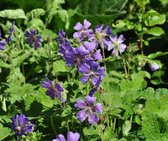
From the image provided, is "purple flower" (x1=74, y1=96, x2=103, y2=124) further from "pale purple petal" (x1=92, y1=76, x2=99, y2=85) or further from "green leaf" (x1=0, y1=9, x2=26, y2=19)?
"green leaf" (x1=0, y1=9, x2=26, y2=19)

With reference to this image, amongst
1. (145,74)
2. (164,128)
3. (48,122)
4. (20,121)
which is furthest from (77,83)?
(145,74)

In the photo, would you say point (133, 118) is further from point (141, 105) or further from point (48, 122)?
point (48, 122)

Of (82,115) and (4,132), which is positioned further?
(4,132)

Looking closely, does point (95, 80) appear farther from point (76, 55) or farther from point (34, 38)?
point (34, 38)

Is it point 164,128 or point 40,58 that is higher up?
point 40,58

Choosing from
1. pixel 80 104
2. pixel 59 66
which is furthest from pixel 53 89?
pixel 59 66


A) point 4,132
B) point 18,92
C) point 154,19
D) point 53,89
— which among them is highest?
point 154,19

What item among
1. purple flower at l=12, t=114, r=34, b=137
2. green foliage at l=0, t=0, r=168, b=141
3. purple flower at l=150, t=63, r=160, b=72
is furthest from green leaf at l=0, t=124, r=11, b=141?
purple flower at l=150, t=63, r=160, b=72

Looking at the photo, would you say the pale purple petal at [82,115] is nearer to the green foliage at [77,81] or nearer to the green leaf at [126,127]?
the green foliage at [77,81]
